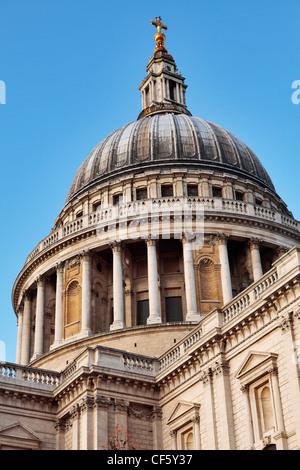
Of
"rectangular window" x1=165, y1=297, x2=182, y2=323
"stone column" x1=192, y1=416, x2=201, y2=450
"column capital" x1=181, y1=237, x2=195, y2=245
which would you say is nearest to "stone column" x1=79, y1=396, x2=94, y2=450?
"stone column" x1=192, y1=416, x2=201, y2=450

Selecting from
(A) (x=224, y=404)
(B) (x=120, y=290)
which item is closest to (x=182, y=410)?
(A) (x=224, y=404)

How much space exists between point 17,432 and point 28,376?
2.83 metres

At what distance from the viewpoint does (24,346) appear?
50.3 metres

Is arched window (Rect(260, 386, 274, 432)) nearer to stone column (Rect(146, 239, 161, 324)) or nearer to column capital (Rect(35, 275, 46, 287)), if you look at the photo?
stone column (Rect(146, 239, 161, 324))

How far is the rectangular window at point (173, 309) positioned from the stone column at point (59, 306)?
6.49 m

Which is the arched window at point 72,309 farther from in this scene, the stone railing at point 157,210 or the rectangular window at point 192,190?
the rectangular window at point 192,190

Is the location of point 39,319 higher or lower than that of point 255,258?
lower

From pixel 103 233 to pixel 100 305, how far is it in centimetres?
442

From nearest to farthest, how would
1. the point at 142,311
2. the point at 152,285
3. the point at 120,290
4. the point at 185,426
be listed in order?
the point at 185,426 → the point at 152,285 → the point at 120,290 → the point at 142,311

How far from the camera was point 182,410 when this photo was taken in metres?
32.0

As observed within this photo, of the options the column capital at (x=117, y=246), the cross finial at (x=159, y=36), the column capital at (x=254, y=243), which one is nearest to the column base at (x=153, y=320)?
the column capital at (x=117, y=246)

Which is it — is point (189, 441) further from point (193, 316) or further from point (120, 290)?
point (120, 290)

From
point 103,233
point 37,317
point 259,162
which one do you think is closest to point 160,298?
point 103,233

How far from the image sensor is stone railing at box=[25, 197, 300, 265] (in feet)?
153
